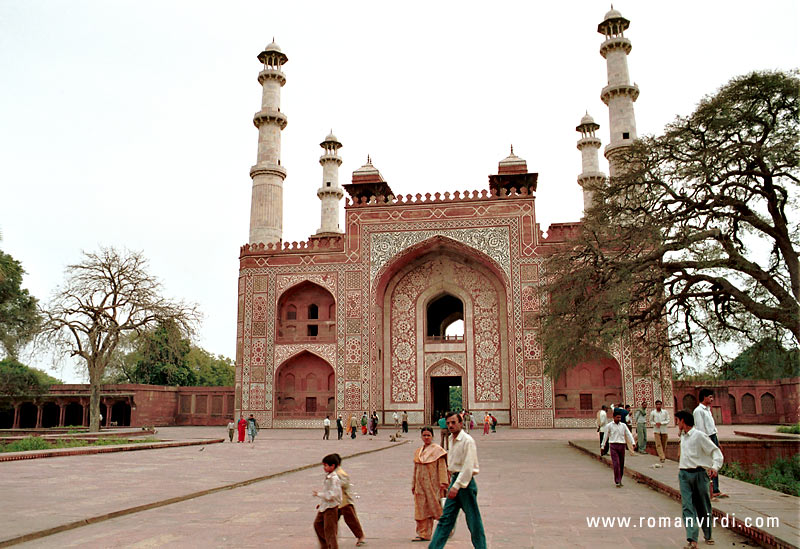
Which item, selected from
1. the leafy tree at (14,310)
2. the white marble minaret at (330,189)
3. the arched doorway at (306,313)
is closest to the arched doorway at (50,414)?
the leafy tree at (14,310)

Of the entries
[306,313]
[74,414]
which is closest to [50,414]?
[74,414]

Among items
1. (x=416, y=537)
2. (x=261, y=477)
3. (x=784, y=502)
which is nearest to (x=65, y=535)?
(x=416, y=537)

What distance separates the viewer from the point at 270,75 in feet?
106

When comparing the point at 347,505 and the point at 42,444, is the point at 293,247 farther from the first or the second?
the point at 347,505

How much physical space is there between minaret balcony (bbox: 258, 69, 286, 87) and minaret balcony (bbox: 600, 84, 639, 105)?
14928mm

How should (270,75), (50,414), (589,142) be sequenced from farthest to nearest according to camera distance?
(589,142)
(50,414)
(270,75)

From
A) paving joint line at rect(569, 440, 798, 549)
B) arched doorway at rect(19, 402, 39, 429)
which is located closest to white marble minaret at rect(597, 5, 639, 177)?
paving joint line at rect(569, 440, 798, 549)

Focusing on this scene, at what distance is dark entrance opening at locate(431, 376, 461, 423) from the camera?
29.7m

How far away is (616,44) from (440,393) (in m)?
17.3

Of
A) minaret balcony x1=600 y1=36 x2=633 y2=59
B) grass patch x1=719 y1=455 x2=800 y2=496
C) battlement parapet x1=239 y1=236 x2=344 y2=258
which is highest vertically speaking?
minaret balcony x1=600 y1=36 x2=633 y2=59

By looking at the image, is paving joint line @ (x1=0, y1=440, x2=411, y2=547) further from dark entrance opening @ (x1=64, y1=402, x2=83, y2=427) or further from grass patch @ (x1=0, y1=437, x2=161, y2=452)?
dark entrance opening @ (x1=64, y1=402, x2=83, y2=427)

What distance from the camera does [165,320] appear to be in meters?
24.3

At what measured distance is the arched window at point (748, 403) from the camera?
2945 cm

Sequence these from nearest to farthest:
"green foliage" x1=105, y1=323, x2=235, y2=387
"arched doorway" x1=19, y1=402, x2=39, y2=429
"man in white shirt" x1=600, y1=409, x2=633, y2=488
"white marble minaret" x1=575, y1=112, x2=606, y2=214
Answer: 1. "man in white shirt" x1=600, y1=409, x2=633, y2=488
2. "green foliage" x1=105, y1=323, x2=235, y2=387
3. "arched doorway" x1=19, y1=402, x2=39, y2=429
4. "white marble minaret" x1=575, y1=112, x2=606, y2=214
